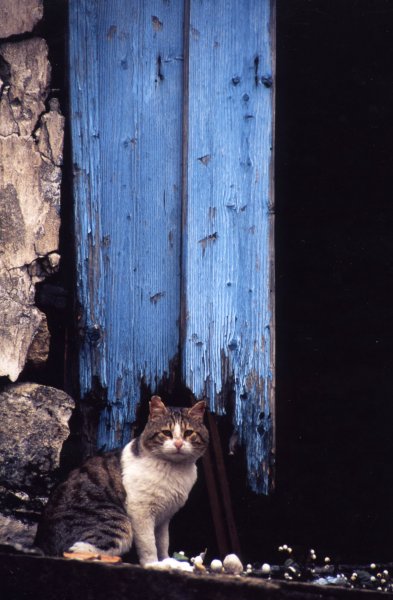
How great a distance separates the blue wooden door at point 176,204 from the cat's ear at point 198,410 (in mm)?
182

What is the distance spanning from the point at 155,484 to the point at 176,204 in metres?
1.20

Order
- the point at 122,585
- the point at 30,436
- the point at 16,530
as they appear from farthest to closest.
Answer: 1. the point at 30,436
2. the point at 16,530
3. the point at 122,585

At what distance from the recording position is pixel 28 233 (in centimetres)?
356

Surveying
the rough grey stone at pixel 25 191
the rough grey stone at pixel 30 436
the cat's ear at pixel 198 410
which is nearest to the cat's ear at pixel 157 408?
the cat's ear at pixel 198 410

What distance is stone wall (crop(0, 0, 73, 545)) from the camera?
3457 millimetres

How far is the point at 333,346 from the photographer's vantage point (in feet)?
12.5

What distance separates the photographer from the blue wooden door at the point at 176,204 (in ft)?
12.1

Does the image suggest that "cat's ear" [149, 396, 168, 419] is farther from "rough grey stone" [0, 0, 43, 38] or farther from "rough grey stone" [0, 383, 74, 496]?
"rough grey stone" [0, 0, 43, 38]

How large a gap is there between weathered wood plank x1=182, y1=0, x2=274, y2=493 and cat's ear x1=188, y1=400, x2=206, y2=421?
0.57 ft

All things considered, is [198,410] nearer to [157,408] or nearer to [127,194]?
[157,408]

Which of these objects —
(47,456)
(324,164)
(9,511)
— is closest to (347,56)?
(324,164)

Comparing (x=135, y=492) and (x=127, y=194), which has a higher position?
(x=127, y=194)

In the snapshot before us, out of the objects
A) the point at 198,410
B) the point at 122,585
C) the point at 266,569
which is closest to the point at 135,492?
the point at 198,410

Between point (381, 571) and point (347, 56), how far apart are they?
2234 mm
